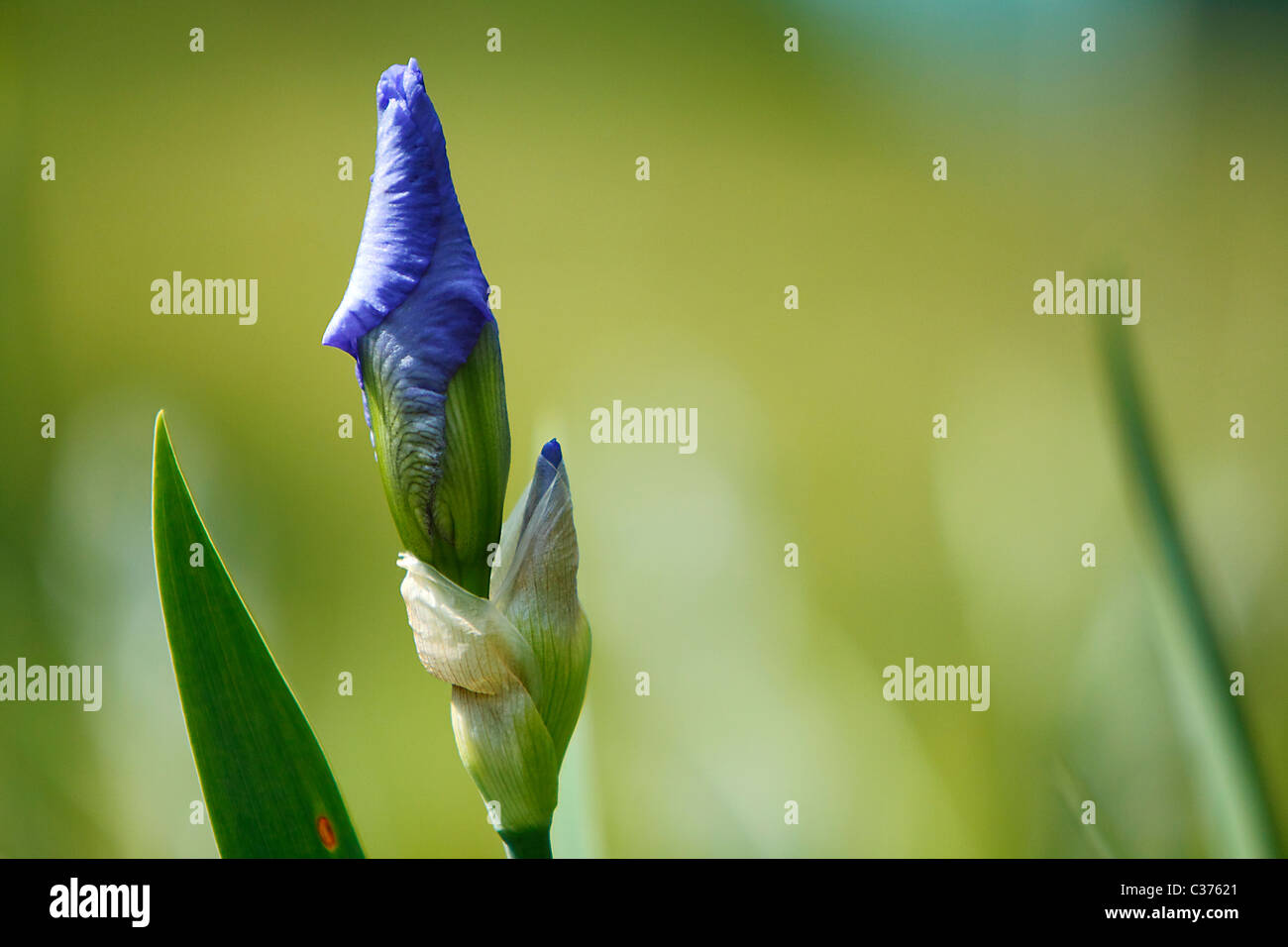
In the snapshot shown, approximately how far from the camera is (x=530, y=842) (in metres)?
0.28

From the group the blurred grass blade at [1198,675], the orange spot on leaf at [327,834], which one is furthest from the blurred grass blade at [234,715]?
the blurred grass blade at [1198,675]

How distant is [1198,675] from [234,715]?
0.41m

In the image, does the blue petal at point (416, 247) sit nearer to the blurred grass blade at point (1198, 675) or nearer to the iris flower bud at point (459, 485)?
the iris flower bud at point (459, 485)

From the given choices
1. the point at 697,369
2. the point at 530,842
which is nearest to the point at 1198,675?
the point at 530,842

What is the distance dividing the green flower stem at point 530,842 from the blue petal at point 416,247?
0.15 m

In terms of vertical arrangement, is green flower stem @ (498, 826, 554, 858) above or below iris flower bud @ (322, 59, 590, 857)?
below

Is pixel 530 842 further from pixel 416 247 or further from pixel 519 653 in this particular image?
pixel 416 247

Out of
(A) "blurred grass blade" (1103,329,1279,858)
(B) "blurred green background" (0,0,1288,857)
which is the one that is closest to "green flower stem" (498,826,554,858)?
(A) "blurred grass blade" (1103,329,1279,858)

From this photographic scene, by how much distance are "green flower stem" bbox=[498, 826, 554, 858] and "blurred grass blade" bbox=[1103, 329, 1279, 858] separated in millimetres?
285

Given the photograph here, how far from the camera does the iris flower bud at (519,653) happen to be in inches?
10.7

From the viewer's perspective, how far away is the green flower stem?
279mm

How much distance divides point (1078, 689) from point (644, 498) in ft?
1.35

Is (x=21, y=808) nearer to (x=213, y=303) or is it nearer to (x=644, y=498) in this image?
(x=213, y=303)

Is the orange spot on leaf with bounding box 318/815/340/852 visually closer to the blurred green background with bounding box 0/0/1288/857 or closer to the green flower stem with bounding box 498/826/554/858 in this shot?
the green flower stem with bounding box 498/826/554/858
